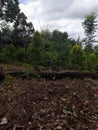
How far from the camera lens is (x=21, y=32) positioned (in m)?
38.1

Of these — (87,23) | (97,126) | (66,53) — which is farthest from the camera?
(87,23)

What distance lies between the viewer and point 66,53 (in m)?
34.7

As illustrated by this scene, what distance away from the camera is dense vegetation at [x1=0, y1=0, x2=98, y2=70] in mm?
25672

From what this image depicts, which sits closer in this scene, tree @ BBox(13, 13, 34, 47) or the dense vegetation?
the dense vegetation

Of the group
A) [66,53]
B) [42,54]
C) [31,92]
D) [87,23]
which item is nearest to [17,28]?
[66,53]

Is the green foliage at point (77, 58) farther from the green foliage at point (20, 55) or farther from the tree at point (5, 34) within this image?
the tree at point (5, 34)

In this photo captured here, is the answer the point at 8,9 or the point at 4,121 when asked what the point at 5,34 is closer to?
the point at 8,9

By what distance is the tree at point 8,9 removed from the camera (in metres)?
34.6

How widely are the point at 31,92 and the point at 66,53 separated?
29405mm

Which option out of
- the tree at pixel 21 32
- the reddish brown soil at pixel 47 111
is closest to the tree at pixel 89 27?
the tree at pixel 21 32

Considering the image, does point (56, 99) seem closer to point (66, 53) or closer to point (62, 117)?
point (62, 117)

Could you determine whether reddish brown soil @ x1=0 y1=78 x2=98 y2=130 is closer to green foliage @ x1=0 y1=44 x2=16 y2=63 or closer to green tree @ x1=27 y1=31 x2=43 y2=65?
green tree @ x1=27 y1=31 x2=43 y2=65

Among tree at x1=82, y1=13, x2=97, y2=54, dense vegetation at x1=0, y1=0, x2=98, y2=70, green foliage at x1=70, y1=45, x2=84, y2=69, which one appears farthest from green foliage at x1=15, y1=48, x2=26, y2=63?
tree at x1=82, y1=13, x2=97, y2=54

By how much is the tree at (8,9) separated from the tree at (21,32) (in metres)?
1.92
